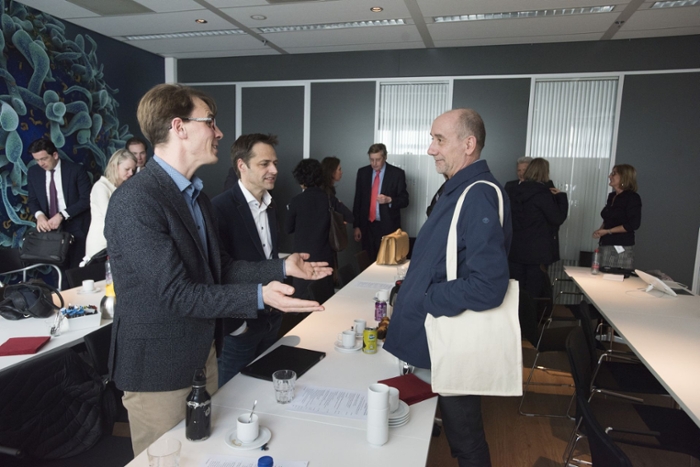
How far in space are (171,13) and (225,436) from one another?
4740 millimetres

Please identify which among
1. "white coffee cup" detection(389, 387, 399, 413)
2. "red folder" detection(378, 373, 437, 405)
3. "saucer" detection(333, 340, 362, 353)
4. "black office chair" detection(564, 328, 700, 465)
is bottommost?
"black office chair" detection(564, 328, 700, 465)

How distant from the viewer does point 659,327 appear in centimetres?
268

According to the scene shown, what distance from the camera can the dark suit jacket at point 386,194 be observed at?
577 cm

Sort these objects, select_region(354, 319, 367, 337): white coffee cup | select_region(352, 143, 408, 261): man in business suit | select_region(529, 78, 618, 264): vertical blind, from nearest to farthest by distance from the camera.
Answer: select_region(354, 319, 367, 337): white coffee cup < select_region(529, 78, 618, 264): vertical blind < select_region(352, 143, 408, 261): man in business suit

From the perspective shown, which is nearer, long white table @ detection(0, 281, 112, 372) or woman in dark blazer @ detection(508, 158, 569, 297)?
long white table @ detection(0, 281, 112, 372)

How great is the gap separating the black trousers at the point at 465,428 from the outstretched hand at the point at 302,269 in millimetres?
670

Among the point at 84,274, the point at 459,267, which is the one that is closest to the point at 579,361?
the point at 459,267

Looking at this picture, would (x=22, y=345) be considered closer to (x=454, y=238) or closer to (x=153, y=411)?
(x=153, y=411)

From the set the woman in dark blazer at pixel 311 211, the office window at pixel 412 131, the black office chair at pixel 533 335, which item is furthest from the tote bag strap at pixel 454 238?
the office window at pixel 412 131

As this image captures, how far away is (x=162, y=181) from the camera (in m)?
1.44

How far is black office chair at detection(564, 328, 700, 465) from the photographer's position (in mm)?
1987

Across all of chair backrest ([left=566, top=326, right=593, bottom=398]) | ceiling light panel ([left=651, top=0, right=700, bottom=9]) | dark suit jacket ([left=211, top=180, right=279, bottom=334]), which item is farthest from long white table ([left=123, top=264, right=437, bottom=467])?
ceiling light panel ([left=651, top=0, right=700, bottom=9])

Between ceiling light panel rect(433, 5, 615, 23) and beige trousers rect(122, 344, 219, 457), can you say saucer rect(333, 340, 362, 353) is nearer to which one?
beige trousers rect(122, 344, 219, 457)

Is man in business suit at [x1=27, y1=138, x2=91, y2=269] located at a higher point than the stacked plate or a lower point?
higher
